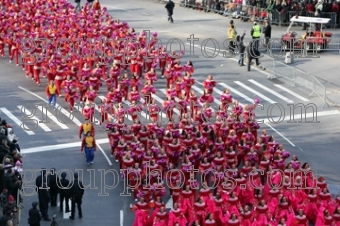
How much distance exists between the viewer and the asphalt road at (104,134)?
34.5 m

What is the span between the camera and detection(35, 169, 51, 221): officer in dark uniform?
32.6 metres

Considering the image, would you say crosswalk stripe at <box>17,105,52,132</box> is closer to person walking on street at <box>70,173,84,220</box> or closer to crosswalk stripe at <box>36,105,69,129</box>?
crosswalk stripe at <box>36,105,69,129</box>

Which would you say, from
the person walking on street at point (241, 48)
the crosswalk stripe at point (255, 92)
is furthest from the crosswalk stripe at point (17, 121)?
the person walking on street at point (241, 48)

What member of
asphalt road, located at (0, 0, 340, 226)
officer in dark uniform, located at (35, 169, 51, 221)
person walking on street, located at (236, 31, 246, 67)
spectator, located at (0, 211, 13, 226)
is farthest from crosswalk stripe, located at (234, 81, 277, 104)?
spectator, located at (0, 211, 13, 226)

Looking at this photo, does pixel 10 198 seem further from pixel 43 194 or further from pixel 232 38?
pixel 232 38

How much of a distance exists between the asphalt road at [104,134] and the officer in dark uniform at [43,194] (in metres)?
0.44

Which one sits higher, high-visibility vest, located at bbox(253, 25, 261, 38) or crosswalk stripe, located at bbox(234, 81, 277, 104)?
high-visibility vest, located at bbox(253, 25, 261, 38)

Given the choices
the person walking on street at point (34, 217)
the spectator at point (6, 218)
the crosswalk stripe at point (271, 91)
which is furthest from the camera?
the crosswalk stripe at point (271, 91)

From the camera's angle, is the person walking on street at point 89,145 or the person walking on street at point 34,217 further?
the person walking on street at point 89,145

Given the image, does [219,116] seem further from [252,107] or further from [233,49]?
[233,49]

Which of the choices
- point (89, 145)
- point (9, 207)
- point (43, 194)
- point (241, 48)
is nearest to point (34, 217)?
point (9, 207)

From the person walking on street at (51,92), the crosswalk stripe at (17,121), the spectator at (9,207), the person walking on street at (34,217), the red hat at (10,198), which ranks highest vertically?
the person walking on street at (51,92)

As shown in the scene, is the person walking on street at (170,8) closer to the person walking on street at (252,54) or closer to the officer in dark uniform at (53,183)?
the person walking on street at (252,54)

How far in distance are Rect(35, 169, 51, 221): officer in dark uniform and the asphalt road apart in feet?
1.44
